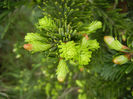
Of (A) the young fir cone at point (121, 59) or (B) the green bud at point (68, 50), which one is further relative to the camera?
(A) the young fir cone at point (121, 59)

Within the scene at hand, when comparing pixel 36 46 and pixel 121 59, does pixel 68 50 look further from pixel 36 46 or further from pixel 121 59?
pixel 121 59

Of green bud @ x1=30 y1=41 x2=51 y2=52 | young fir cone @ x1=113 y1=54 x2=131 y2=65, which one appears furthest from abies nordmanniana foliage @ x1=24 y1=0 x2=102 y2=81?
young fir cone @ x1=113 y1=54 x2=131 y2=65

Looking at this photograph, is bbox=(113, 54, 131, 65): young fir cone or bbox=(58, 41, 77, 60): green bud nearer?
bbox=(58, 41, 77, 60): green bud

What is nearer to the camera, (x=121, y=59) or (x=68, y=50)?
(x=68, y=50)

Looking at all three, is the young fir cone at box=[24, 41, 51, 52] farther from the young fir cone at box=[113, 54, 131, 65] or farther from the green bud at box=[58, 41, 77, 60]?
the young fir cone at box=[113, 54, 131, 65]

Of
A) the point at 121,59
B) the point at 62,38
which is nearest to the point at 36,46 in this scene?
the point at 62,38

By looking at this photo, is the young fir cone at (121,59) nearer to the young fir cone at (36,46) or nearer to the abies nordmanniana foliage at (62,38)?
the abies nordmanniana foliage at (62,38)

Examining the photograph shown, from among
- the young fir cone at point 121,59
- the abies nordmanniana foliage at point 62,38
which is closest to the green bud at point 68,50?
the abies nordmanniana foliage at point 62,38

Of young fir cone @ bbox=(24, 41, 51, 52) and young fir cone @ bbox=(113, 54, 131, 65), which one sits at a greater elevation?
young fir cone @ bbox=(24, 41, 51, 52)

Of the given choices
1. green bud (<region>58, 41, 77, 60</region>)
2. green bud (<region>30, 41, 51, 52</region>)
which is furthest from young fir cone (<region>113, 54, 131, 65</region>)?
green bud (<region>30, 41, 51, 52</region>)
